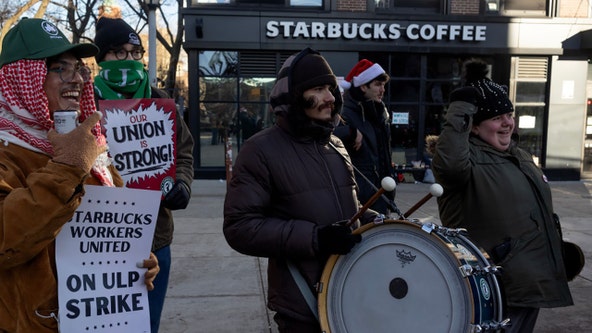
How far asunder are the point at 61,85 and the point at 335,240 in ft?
3.62

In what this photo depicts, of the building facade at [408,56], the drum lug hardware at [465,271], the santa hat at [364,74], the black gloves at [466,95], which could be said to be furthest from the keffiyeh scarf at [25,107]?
the building facade at [408,56]

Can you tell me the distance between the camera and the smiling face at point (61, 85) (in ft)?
5.57

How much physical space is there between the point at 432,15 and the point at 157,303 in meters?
11.3

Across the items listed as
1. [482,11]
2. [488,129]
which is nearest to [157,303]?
[488,129]

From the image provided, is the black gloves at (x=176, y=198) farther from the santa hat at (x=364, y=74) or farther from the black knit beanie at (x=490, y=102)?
the santa hat at (x=364, y=74)

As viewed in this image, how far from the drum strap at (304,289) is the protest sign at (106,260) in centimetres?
56

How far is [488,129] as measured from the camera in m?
2.79

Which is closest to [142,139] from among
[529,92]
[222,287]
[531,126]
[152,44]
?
[222,287]

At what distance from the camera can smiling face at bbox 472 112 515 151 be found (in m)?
2.77

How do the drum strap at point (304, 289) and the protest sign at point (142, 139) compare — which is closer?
the drum strap at point (304, 289)

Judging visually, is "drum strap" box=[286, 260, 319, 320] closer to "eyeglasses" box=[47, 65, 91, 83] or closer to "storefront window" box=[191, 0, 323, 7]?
"eyeglasses" box=[47, 65, 91, 83]

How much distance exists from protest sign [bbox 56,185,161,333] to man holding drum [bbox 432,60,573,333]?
5.12 ft

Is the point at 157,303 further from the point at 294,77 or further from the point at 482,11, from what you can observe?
the point at 482,11

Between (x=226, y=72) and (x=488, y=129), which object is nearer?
(x=488, y=129)
